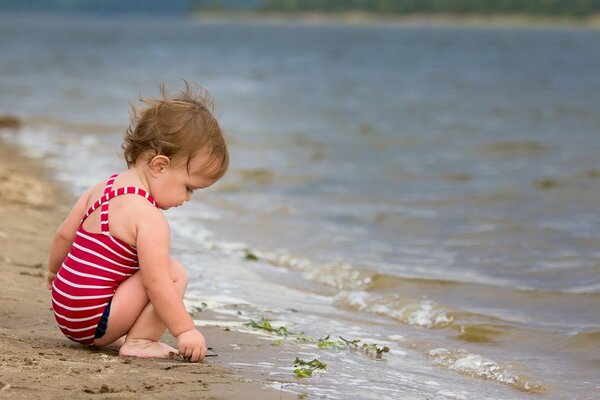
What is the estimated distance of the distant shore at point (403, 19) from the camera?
118 metres

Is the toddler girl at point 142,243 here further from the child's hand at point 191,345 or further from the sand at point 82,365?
the sand at point 82,365

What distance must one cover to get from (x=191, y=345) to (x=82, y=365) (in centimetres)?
44

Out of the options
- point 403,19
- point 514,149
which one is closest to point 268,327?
point 514,149

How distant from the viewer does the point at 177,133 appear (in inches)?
144

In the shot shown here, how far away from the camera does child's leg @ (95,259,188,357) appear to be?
3.68 m

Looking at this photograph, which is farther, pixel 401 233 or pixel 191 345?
pixel 401 233

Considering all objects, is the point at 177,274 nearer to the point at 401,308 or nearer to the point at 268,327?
the point at 268,327

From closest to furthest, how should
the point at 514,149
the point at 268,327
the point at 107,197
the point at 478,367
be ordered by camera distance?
1. the point at 107,197
2. the point at 478,367
3. the point at 268,327
4. the point at 514,149

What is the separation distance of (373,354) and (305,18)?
16008 centimetres

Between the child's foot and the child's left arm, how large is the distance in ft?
1.55

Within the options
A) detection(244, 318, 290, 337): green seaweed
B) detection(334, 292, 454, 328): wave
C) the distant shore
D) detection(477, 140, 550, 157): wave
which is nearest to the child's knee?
detection(244, 318, 290, 337): green seaweed

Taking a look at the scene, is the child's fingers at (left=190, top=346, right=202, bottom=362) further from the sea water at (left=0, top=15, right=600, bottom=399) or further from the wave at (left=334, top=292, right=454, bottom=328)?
the wave at (left=334, top=292, right=454, bottom=328)

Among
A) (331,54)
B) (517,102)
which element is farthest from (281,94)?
(331,54)

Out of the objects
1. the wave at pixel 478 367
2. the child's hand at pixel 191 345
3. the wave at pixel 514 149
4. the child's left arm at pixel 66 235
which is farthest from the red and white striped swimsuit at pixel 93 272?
the wave at pixel 514 149
